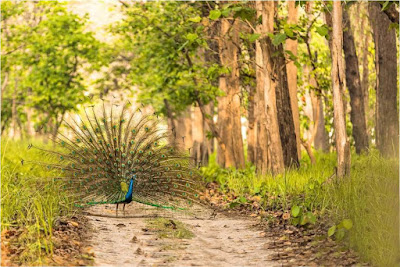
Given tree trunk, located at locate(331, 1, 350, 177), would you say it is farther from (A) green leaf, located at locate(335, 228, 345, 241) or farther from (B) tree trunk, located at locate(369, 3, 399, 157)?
(B) tree trunk, located at locate(369, 3, 399, 157)

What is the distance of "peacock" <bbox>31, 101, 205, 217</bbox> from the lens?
11438mm

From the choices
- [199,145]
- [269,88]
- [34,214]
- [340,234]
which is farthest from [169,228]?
[199,145]

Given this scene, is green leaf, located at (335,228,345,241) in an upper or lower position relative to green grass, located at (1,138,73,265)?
lower

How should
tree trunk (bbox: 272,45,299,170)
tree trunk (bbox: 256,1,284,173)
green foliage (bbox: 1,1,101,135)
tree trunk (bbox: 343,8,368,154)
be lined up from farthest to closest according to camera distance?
green foliage (bbox: 1,1,101,135)
tree trunk (bbox: 343,8,368,154)
tree trunk (bbox: 272,45,299,170)
tree trunk (bbox: 256,1,284,173)

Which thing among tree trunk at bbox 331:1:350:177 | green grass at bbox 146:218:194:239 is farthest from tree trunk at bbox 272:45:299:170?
green grass at bbox 146:218:194:239

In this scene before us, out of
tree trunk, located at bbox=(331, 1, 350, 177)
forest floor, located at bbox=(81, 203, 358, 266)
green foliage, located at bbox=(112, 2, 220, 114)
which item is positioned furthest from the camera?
green foliage, located at bbox=(112, 2, 220, 114)

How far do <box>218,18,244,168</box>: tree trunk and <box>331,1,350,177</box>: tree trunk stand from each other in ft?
24.6

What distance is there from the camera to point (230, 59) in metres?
19.2

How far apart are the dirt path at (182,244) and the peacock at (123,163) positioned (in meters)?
0.52

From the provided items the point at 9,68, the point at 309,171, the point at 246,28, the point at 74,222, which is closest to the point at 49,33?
the point at 9,68

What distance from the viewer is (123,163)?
461 inches

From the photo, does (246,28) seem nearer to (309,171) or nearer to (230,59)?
(230,59)

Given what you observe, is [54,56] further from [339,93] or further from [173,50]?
[339,93]

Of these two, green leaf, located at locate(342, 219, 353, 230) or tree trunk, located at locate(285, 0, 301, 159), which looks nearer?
green leaf, located at locate(342, 219, 353, 230)
